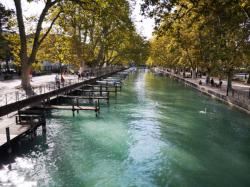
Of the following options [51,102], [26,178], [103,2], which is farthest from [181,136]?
[51,102]

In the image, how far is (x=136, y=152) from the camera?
60.5 feet

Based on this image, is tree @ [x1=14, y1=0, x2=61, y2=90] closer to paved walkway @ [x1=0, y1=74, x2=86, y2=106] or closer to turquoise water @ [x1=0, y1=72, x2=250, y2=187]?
paved walkway @ [x1=0, y1=74, x2=86, y2=106]

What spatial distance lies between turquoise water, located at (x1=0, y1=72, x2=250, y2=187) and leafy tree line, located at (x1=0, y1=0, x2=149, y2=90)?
10527 millimetres

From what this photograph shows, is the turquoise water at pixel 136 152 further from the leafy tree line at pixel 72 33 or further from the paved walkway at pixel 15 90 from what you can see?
the leafy tree line at pixel 72 33

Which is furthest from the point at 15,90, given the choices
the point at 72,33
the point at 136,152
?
the point at 72,33

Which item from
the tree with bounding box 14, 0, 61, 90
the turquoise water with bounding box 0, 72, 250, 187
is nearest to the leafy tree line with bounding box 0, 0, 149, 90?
the tree with bounding box 14, 0, 61, 90

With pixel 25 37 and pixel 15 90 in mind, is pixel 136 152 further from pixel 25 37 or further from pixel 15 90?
pixel 25 37

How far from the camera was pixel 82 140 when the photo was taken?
20.7 metres

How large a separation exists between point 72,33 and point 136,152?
44.6 m

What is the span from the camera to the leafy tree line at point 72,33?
100 feet

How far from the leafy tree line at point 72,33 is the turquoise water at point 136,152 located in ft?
34.5

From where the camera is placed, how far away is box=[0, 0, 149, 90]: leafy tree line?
100 feet

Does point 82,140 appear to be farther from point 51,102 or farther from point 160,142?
point 51,102

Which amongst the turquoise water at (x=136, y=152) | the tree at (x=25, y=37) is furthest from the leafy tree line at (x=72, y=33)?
the turquoise water at (x=136, y=152)
